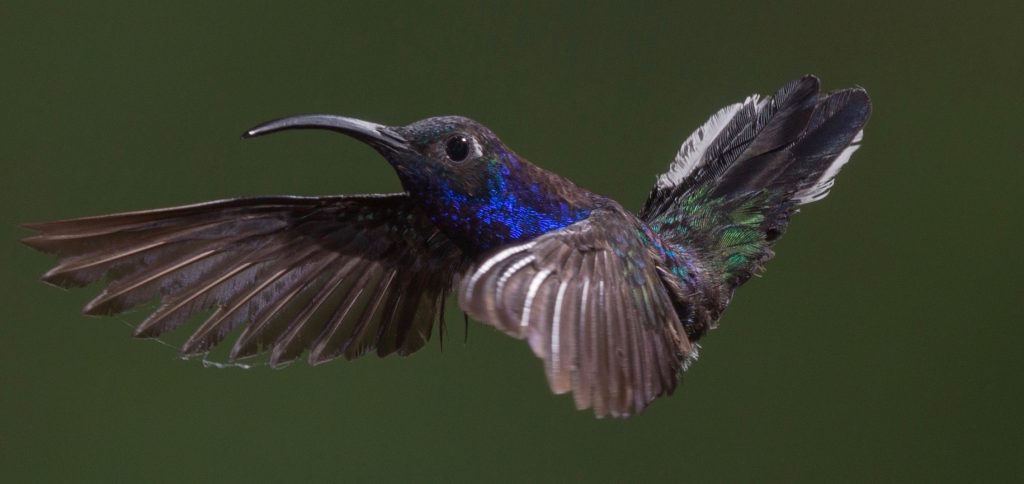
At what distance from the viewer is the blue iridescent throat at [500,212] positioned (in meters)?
0.74

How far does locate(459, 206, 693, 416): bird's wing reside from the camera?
2.06 feet

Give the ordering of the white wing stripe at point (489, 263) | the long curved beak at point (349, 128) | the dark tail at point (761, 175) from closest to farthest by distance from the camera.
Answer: the white wing stripe at point (489, 263) < the long curved beak at point (349, 128) < the dark tail at point (761, 175)

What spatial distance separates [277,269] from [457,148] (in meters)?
0.23

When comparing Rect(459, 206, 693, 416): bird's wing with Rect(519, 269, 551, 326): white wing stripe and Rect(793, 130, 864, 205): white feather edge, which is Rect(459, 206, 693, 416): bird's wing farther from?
Rect(793, 130, 864, 205): white feather edge

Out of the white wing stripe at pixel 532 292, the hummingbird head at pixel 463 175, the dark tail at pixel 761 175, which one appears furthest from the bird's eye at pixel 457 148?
the dark tail at pixel 761 175

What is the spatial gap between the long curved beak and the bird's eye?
26 mm

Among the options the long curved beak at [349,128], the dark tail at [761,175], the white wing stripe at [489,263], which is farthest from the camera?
the dark tail at [761,175]

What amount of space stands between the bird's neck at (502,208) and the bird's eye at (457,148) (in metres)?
0.02

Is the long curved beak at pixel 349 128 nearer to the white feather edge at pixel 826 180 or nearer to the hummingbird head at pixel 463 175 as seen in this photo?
the hummingbird head at pixel 463 175

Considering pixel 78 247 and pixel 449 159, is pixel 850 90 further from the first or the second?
pixel 78 247

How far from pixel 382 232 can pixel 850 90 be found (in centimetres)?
38

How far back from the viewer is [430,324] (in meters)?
0.93

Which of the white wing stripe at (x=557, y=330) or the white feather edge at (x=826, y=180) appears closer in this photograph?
the white wing stripe at (x=557, y=330)

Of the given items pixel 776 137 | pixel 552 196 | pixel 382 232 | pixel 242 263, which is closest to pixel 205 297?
pixel 242 263
